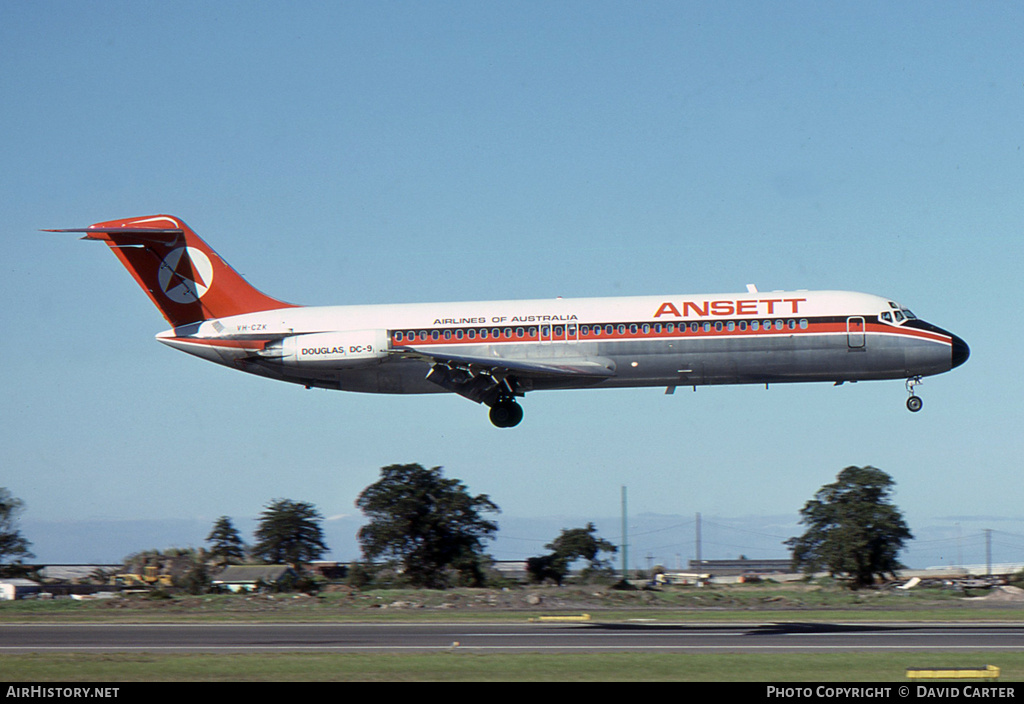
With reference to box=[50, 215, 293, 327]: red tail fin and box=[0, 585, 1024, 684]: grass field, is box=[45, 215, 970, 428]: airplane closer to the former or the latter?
box=[50, 215, 293, 327]: red tail fin

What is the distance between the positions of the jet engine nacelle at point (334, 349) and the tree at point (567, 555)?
22034 millimetres

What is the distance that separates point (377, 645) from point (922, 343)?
20.3m

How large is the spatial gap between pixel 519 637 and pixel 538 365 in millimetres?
10353

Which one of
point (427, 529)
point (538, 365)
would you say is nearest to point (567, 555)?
point (427, 529)

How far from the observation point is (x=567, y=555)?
55.1 metres

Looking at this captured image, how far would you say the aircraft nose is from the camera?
114ft

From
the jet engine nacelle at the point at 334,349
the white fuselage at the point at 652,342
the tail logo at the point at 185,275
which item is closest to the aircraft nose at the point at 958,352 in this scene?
the white fuselage at the point at 652,342

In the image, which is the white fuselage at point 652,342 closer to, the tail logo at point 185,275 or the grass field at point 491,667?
the tail logo at point 185,275

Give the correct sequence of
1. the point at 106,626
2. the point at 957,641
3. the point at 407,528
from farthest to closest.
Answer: the point at 407,528 → the point at 106,626 → the point at 957,641

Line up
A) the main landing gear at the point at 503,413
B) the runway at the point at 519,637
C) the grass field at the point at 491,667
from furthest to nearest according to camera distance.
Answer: the main landing gear at the point at 503,413
the runway at the point at 519,637
the grass field at the point at 491,667

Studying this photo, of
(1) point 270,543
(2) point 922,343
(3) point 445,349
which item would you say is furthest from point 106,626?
(1) point 270,543

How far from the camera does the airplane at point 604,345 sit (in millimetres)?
33562
